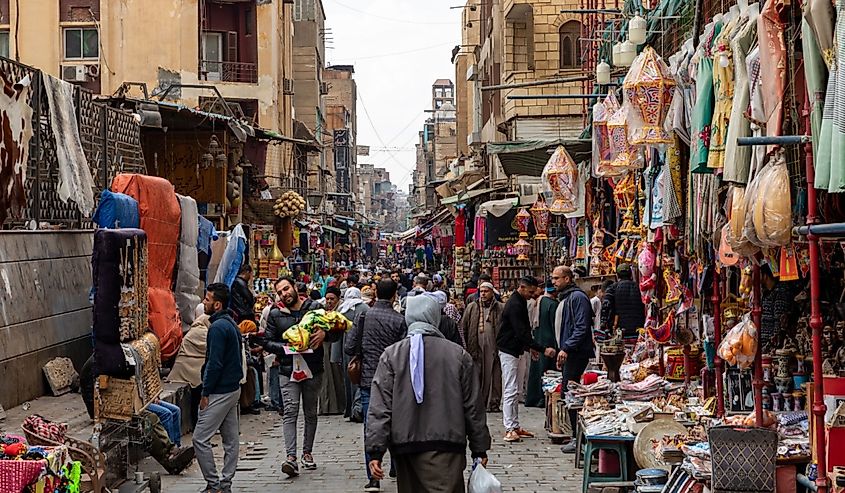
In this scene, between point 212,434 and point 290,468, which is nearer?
point 212,434

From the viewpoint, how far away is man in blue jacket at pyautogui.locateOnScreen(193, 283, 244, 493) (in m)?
9.09

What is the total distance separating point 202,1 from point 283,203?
10505 millimetres

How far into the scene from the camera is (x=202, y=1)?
111ft

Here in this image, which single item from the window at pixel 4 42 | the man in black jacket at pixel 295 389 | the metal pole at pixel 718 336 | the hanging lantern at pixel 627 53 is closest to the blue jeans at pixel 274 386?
the man in black jacket at pixel 295 389

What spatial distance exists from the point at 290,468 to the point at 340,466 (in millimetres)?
782

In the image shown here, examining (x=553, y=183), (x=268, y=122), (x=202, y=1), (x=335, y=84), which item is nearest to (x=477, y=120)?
(x=268, y=122)

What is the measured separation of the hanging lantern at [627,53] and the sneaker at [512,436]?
4433mm

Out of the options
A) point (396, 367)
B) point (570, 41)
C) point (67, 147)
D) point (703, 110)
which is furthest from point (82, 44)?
point (396, 367)

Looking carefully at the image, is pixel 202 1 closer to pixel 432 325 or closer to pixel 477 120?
pixel 477 120

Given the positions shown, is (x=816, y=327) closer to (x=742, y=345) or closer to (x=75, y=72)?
(x=742, y=345)

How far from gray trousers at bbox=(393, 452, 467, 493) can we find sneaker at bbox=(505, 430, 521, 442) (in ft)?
19.1

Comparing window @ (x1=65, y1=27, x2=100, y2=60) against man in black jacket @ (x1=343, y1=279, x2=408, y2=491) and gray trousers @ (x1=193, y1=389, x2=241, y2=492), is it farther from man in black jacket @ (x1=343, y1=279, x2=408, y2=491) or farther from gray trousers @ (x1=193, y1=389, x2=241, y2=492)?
gray trousers @ (x1=193, y1=389, x2=241, y2=492)

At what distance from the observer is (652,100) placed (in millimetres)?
9859

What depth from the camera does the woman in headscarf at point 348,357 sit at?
13273 mm
